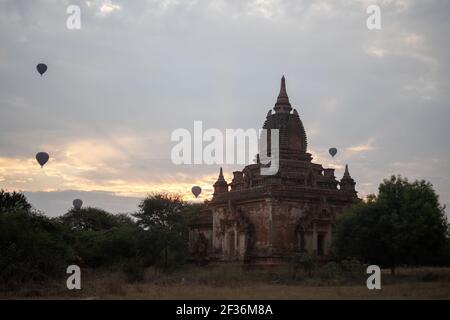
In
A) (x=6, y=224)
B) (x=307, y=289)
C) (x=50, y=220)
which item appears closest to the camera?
(x=307, y=289)

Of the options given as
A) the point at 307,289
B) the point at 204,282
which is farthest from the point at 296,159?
the point at 307,289

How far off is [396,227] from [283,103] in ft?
49.1

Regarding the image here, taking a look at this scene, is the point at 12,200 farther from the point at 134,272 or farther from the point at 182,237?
the point at 134,272

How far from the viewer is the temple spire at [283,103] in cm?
4716

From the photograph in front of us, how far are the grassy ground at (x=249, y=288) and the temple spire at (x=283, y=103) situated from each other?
13.2 meters

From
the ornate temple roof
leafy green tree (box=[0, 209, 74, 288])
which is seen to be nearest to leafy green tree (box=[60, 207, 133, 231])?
the ornate temple roof

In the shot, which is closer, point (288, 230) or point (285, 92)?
point (288, 230)

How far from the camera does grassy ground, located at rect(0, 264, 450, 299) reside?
25141 millimetres

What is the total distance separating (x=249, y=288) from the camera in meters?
29.5

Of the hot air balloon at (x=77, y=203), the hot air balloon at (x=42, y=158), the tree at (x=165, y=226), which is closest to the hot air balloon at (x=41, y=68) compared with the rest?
the hot air balloon at (x=42, y=158)

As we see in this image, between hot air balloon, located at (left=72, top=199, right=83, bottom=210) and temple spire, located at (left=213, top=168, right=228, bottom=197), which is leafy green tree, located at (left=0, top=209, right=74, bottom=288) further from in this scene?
hot air balloon, located at (left=72, top=199, right=83, bottom=210)
